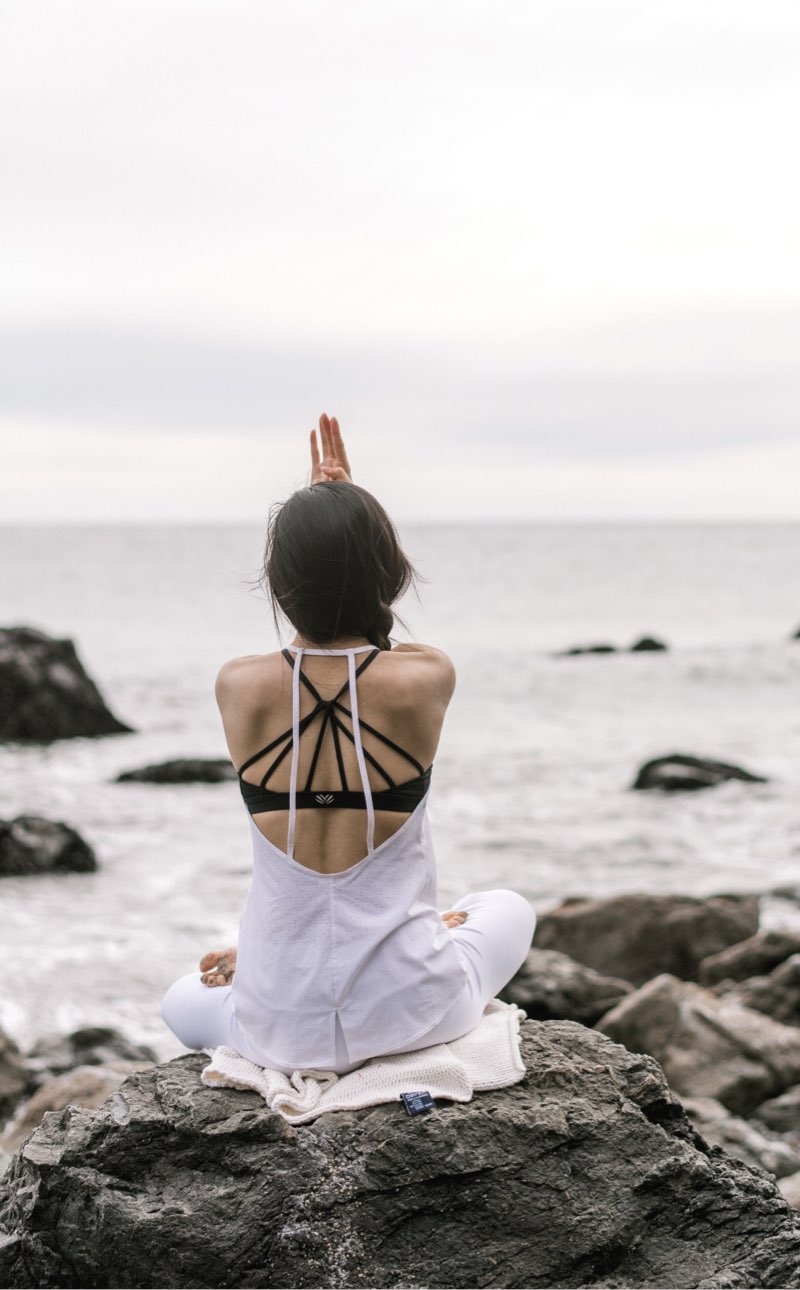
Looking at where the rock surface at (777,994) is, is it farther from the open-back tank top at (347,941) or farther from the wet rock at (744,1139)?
the open-back tank top at (347,941)

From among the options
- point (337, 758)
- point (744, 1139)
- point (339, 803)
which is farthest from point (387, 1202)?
point (744, 1139)

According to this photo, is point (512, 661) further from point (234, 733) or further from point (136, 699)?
point (234, 733)

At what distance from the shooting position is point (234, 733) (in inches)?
138

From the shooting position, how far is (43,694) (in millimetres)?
19719

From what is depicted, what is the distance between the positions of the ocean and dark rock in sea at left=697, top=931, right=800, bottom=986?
1617 mm

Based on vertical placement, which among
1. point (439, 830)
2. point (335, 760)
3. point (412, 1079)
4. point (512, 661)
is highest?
point (335, 760)

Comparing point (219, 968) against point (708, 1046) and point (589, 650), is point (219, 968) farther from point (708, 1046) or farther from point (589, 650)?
point (589, 650)

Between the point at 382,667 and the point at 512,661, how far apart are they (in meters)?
31.1

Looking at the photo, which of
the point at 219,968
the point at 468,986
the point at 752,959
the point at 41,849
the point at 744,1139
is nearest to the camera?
the point at 468,986

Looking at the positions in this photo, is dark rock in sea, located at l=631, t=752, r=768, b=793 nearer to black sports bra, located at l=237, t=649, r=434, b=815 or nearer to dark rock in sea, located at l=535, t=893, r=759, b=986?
dark rock in sea, located at l=535, t=893, r=759, b=986

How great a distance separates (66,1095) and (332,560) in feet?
12.2

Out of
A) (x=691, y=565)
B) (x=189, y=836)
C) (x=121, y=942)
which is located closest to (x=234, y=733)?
(x=121, y=942)

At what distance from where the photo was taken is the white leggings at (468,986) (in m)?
3.60

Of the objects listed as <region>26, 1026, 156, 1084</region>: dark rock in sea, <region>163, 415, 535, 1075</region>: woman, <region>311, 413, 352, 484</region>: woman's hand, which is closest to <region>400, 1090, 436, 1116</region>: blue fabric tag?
<region>163, 415, 535, 1075</region>: woman
